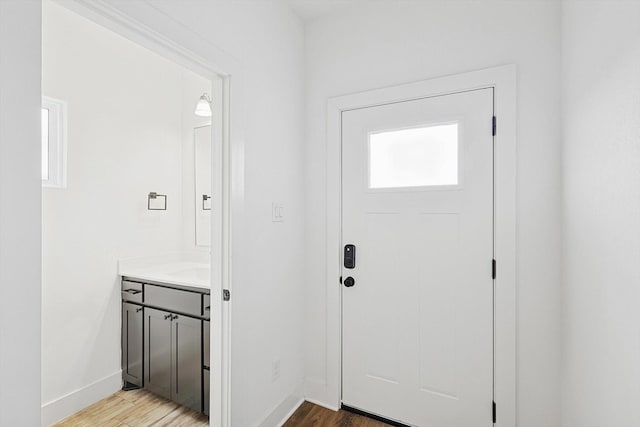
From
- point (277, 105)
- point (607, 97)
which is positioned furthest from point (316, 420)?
point (607, 97)

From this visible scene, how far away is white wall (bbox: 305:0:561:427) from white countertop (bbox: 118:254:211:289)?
123 centimetres

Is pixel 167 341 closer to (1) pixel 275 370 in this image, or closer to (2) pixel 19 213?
(1) pixel 275 370

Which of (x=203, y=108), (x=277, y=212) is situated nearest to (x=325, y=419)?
(x=277, y=212)

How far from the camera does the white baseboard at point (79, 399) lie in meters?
1.98

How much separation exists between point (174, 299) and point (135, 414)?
783 mm

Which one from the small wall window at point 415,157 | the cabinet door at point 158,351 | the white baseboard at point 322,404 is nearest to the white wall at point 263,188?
the white baseboard at point 322,404

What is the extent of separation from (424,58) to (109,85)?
220 centimetres

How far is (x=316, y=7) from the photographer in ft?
7.03

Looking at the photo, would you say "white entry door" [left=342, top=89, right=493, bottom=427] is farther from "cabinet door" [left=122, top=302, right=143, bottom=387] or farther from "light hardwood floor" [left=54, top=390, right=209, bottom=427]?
"cabinet door" [left=122, top=302, right=143, bottom=387]

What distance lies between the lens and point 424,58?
1918 mm

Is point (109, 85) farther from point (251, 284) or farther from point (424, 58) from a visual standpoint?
point (424, 58)

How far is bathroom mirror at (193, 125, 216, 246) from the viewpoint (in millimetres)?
2855

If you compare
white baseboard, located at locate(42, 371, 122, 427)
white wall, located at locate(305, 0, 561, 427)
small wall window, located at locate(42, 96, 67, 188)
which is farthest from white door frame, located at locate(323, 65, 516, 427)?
white baseboard, located at locate(42, 371, 122, 427)

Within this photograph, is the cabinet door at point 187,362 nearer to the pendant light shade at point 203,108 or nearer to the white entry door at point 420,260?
the white entry door at point 420,260
